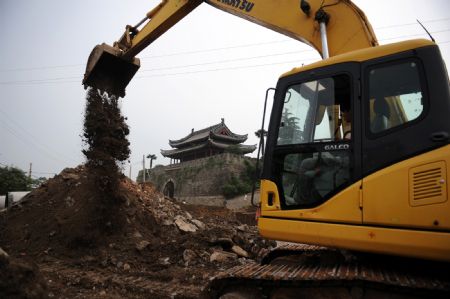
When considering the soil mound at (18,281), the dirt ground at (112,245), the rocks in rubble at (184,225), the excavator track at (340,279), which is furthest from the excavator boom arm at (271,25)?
the rocks in rubble at (184,225)

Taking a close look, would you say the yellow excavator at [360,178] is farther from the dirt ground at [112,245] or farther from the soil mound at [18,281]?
the dirt ground at [112,245]

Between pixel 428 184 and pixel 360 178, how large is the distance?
0.46m

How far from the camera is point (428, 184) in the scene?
2344 millimetres

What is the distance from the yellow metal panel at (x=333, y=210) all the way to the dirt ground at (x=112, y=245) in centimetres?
252

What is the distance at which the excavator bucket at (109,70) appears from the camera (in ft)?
21.6

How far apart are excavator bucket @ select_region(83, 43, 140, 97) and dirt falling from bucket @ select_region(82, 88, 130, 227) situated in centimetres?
57

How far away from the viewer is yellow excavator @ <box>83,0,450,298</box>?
7.82 ft

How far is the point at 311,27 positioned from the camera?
3969 millimetres

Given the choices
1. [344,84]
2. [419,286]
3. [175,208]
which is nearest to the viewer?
[419,286]

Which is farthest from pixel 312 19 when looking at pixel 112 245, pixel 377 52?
pixel 112 245

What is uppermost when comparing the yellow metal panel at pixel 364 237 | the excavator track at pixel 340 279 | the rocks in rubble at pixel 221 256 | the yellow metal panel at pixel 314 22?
the yellow metal panel at pixel 314 22

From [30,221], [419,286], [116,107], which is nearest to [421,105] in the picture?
[419,286]

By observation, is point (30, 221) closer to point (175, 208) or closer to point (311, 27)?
point (175, 208)

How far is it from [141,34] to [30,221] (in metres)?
5.81
